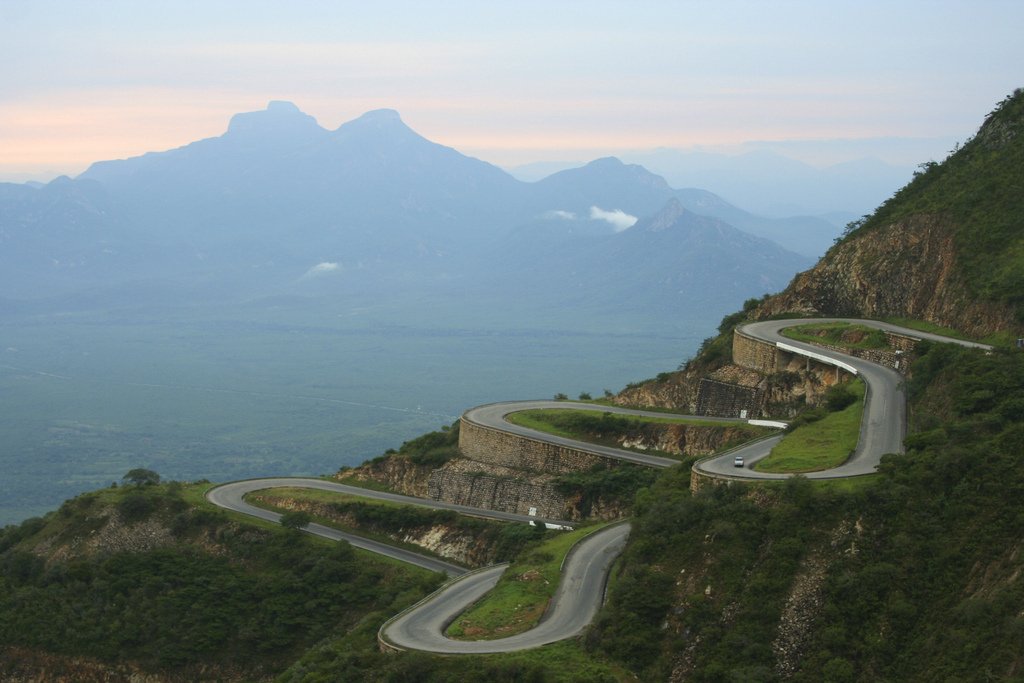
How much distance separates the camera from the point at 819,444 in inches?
1321

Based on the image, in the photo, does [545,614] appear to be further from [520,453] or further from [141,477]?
[141,477]

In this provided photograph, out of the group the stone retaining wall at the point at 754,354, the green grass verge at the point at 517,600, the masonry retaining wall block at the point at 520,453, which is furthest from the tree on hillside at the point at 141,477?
the stone retaining wall at the point at 754,354

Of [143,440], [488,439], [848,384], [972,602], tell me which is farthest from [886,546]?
Result: [143,440]

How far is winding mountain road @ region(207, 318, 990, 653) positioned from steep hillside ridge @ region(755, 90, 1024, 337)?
4.73 ft

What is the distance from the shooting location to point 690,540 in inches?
1119

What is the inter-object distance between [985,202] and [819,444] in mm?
19620

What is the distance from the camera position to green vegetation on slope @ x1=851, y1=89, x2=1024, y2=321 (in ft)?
144

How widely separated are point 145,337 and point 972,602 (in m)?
181

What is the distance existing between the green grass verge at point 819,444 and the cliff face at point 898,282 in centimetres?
889

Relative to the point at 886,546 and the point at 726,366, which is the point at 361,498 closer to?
the point at 726,366

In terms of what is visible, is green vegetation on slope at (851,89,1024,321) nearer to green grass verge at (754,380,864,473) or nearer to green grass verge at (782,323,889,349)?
green grass verge at (782,323,889,349)

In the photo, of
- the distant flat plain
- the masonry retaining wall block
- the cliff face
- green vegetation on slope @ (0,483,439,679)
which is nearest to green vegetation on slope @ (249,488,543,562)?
green vegetation on slope @ (0,483,439,679)

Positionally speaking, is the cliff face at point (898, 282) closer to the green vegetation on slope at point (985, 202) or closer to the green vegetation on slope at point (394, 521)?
the green vegetation on slope at point (985, 202)

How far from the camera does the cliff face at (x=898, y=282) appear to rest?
45.4 meters
